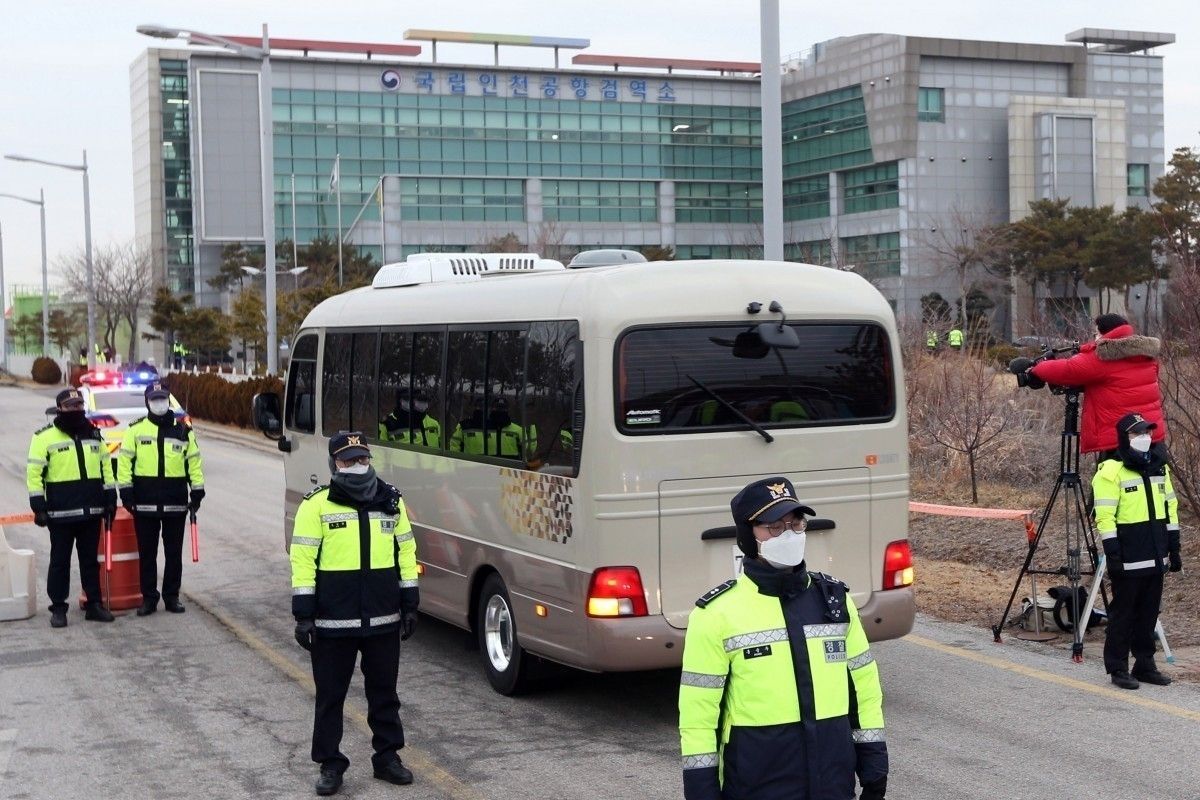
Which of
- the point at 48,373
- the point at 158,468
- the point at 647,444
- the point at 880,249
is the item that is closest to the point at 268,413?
the point at 158,468

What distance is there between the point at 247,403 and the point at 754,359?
3064 centimetres

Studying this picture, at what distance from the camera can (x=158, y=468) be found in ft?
41.7

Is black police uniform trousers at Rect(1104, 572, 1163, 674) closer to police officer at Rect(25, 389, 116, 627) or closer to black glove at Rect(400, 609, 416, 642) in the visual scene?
black glove at Rect(400, 609, 416, 642)

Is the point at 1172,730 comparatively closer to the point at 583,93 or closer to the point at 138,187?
the point at 583,93

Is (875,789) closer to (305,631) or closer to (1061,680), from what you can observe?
(305,631)

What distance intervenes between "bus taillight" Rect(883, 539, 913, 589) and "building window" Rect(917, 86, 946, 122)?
76963mm

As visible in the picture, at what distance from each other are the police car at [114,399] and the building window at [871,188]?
206 ft

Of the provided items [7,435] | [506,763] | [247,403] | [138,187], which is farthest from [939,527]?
[138,187]

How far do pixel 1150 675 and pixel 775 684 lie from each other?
5.87 m

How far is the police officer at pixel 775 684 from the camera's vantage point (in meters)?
4.38

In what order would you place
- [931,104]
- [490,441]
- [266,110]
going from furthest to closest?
[931,104] → [266,110] → [490,441]

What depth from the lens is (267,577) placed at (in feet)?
48.4

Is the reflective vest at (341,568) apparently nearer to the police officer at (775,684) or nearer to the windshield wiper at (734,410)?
the windshield wiper at (734,410)

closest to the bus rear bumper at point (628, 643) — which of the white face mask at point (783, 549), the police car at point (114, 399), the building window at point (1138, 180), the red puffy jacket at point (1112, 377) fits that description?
the red puffy jacket at point (1112, 377)
